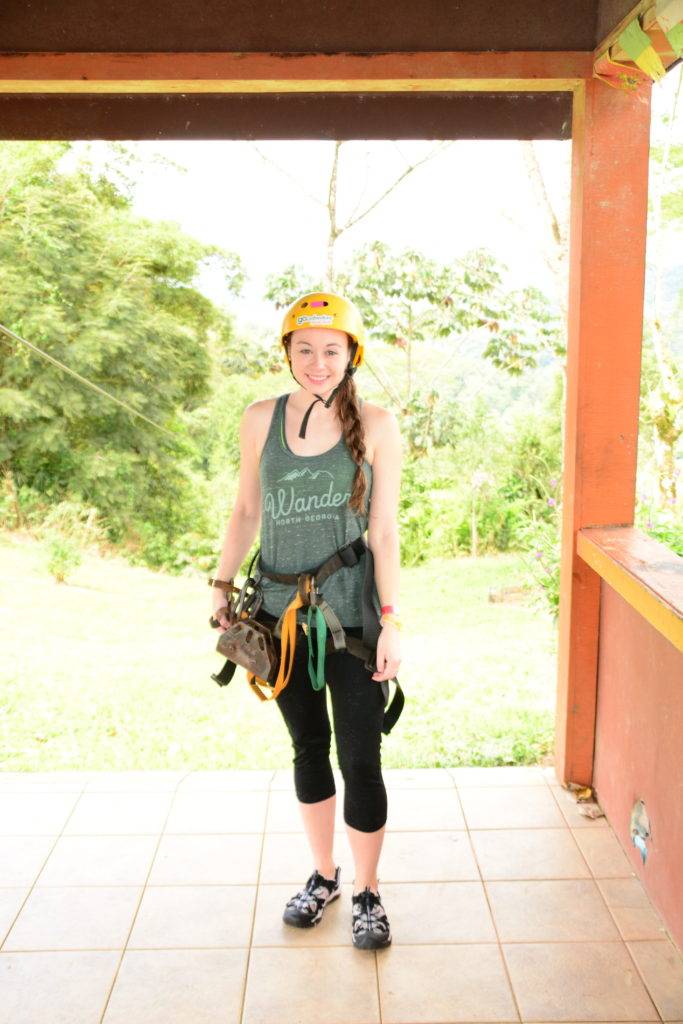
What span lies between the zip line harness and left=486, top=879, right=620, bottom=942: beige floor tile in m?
0.62

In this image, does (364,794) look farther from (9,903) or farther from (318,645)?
(9,903)

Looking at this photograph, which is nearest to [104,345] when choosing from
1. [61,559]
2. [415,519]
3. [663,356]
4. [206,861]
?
[61,559]

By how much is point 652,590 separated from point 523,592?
4867 millimetres

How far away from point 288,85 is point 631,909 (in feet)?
8.00

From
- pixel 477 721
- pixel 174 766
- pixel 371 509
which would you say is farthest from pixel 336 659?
pixel 477 721

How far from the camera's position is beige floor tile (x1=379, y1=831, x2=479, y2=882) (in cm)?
254

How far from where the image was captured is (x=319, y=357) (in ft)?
6.83

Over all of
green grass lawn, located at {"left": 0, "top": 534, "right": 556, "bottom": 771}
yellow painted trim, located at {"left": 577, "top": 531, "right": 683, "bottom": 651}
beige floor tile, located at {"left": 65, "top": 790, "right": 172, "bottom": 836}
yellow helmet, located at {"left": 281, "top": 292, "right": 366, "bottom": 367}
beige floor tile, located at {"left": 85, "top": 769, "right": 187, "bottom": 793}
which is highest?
yellow helmet, located at {"left": 281, "top": 292, "right": 366, "bottom": 367}

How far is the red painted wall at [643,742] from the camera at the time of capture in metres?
2.25

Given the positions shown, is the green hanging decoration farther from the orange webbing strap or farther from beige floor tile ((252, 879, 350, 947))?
beige floor tile ((252, 879, 350, 947))

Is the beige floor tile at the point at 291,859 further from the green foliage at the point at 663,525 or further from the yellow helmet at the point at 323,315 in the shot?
the yellow helmet at the point at 323,315

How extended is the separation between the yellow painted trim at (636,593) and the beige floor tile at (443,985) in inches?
34.2

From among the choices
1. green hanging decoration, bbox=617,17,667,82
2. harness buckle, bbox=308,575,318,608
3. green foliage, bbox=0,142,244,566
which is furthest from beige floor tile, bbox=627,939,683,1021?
green foliage, bbox=0,142,244,566

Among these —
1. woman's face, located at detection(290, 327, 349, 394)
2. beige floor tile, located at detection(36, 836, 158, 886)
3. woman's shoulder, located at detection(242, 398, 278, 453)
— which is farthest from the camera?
beige floor tile, located at detection(36, 836, 158, 886)
